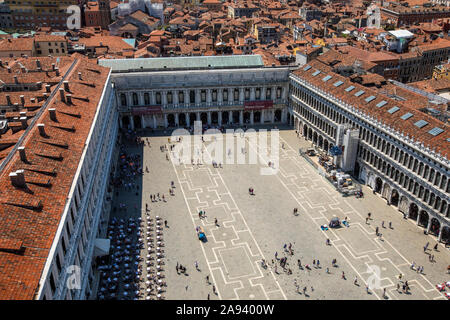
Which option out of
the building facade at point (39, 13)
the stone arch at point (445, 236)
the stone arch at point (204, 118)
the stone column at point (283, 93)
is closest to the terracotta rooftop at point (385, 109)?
the stone column at point (283, 93)

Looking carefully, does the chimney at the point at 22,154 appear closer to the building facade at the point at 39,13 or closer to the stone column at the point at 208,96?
the stone column at the point at 208,96

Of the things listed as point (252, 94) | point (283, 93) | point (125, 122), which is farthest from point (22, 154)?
point (283, 93)

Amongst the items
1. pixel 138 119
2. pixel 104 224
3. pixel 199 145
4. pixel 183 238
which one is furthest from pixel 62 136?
pixel 138 119

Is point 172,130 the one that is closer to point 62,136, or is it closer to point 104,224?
point 104,224

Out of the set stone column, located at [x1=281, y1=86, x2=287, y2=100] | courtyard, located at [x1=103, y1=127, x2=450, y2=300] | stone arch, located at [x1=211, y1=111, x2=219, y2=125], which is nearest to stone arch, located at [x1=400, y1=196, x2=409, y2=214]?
courtyard, located at [x1=103, y1=127, x2=450, y2=300]

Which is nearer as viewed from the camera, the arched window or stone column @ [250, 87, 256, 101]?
the arched window

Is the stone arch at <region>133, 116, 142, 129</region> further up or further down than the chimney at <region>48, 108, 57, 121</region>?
further down

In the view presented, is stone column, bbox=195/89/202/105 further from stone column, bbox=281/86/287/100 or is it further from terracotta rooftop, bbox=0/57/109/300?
→ terracotta rooftop, bbox=0/57/109/300
